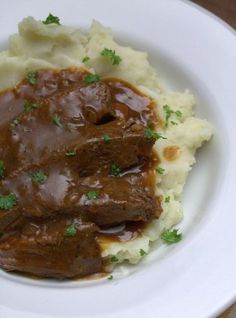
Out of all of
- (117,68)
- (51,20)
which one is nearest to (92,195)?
(117,68)

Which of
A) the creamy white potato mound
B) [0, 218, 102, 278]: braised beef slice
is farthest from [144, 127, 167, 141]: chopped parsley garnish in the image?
[0, 218, 102, 278]: braised beef slice

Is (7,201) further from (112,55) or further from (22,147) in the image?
(112,55)

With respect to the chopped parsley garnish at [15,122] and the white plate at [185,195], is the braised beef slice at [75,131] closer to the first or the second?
the chopped parsley garnish at [15,122]

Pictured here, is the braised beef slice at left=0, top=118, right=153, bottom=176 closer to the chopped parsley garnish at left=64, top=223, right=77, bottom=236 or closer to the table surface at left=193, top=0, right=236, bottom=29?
the chopped parsley garnish at left=64, top=223, right=77, bottom=236

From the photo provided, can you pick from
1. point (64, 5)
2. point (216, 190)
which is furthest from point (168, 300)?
point (64, 5)

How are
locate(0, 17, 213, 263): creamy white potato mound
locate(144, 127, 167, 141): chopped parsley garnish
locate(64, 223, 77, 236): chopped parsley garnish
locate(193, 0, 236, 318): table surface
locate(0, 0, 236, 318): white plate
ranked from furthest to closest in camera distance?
locate(193, 0, 236, 318): table surface
locate(0, 17, 213, 263): creamy white potato mound
locate(144, 127, 167, 141): chopped parsley garnish
locate(64, 223, 77, 236): chopped parsley garnish
locate(0, 0, 236, 318): white plate

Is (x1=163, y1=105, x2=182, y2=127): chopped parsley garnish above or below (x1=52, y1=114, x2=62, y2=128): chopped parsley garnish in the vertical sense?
above

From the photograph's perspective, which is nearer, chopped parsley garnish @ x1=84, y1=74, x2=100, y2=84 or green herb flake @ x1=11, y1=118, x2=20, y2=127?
green herb flake @ x1=11, y1=118, x2=20, y2=127

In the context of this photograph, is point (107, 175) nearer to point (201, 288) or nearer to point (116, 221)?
point (116, 221)
